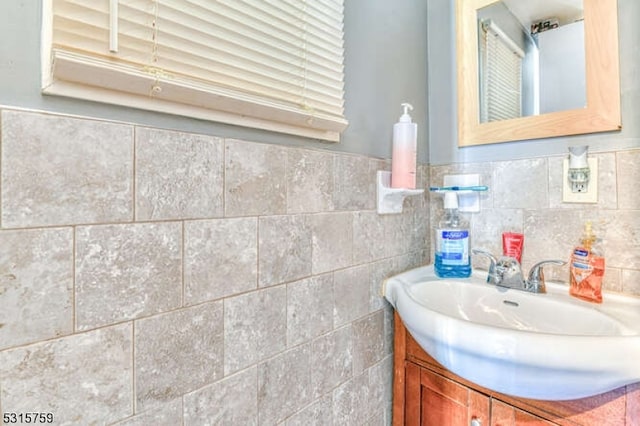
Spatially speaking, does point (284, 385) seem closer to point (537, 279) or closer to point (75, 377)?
point (75, 377)

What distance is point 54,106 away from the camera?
1.54 feet

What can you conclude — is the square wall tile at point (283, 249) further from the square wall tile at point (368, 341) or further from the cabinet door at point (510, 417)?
the cabinet door at point (510, 417)

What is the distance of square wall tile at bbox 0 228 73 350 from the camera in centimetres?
43

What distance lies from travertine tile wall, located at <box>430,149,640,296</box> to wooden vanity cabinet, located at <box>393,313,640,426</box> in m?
0.35

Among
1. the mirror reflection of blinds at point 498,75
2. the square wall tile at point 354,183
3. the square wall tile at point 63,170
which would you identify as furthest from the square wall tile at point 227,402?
the mirror reflection of blinds at point 498,75

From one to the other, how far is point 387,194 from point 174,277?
666mm

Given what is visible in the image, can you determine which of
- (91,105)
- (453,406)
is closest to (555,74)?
(453,406)

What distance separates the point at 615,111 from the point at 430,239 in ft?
2.12

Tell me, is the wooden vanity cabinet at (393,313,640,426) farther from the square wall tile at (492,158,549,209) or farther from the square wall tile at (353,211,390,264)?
the square wall tile at (492,158,549,209)

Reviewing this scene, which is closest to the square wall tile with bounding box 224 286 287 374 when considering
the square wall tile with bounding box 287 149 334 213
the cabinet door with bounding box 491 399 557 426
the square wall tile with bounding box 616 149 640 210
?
the square wall tile with bounding box 287 149 334 213

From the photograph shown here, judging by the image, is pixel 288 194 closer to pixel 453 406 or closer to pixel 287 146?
pixel 287 146

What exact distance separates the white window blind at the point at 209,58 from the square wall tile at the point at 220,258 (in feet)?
0.72

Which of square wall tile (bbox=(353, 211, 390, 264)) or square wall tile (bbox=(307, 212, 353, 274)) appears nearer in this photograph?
square wall tile (bbox=(307, 212, 353, 274))

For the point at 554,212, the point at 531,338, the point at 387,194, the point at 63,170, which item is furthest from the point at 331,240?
the point at 554,212
